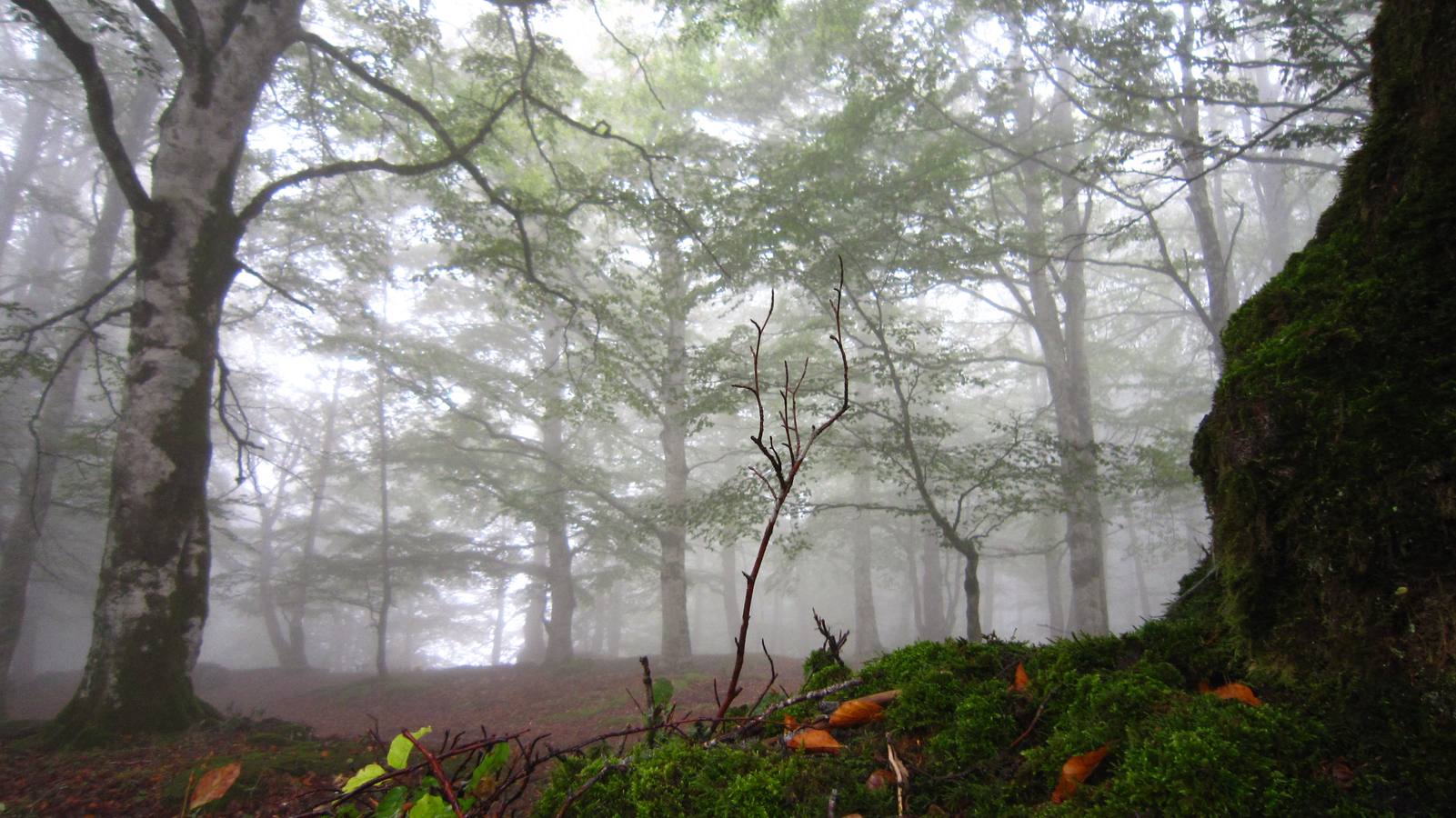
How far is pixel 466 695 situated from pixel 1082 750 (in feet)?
50.7

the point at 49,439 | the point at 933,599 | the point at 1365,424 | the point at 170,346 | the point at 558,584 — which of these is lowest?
the point at 933,599

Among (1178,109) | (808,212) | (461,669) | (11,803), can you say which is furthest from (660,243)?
(461,669)

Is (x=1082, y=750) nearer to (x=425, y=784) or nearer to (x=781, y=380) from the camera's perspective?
(x=425, y=784)

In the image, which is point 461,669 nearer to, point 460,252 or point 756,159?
point 460,252

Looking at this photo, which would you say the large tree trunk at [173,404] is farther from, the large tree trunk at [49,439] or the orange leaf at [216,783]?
the large tree trunk at [49,439]

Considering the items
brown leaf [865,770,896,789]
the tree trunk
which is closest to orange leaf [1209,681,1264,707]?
brown leaf [865,770,896,789]

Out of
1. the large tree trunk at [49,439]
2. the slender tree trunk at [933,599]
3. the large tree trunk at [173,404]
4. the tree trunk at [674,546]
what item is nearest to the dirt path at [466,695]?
the tree trunk at [674,546]

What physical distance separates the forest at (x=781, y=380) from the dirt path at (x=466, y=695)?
412 millimetres

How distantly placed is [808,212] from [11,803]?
31.9ft

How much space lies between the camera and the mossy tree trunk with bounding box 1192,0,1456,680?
1.24m

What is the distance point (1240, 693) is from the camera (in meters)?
1.41

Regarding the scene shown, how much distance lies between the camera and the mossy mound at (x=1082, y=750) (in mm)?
1071

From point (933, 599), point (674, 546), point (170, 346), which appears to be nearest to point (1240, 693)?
point (170, 346)

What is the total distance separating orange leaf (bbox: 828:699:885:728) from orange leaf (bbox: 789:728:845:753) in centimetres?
7
